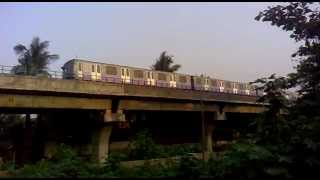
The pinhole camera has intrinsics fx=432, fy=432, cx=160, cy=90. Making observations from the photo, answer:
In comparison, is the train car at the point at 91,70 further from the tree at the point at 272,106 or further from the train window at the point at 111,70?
the tree at the point at 272,106

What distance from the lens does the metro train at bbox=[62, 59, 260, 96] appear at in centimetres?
3375

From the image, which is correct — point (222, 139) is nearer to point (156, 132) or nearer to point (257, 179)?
point (156, 132)

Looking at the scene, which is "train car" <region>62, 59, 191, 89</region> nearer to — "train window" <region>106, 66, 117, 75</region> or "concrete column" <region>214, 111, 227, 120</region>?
"train window" <region>106, 66, 117, 75</region>

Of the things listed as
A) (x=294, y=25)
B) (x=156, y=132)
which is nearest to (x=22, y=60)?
(x=156, y=132)

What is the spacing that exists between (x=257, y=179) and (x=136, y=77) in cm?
3201

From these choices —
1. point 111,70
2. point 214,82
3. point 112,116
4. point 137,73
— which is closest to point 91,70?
point 111,70

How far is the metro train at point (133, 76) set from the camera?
33.8 metres

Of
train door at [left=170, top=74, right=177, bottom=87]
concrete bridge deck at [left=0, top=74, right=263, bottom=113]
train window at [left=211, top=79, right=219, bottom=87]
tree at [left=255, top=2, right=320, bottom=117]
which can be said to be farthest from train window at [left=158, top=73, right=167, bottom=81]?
tree at [left=255, top=2, right=320, bottom=117]

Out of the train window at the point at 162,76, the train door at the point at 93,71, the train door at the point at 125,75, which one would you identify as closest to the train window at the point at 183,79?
the train window at the point at 162,76

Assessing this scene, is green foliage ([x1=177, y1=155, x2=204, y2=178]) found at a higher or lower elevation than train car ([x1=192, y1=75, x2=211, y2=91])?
lower

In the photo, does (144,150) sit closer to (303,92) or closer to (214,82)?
(303,92)

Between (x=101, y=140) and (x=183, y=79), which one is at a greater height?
(x=183, y=79)

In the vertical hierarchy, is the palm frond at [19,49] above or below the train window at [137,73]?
above

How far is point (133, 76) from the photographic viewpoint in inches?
1533
